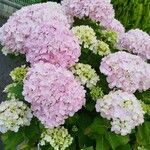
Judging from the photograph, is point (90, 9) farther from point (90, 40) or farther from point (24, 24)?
point (24, 24)

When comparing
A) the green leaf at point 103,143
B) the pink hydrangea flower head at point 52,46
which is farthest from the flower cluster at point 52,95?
the green leaf at point 103,143

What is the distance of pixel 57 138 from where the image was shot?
91.6 inches

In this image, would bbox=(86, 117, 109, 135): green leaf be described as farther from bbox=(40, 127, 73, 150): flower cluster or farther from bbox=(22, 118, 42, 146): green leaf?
bbox=(22, 118, 42, 146): green leaf

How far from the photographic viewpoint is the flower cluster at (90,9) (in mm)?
2793

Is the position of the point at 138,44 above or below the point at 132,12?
above

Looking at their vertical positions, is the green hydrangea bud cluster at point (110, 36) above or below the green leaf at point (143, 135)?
above

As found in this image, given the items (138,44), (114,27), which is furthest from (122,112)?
(114,27)

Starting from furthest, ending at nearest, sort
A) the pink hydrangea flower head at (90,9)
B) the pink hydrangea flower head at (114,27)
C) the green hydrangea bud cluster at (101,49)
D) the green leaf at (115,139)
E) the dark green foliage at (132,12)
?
the dark green foliage at (132,12) → the pink hydrangea flower head at (114,27) → the pink hydrangea flower head at (90,9) → the green hydrangea bud cluster at (101,49) → the green leaf at (115,139)

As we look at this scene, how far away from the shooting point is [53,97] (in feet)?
7.16

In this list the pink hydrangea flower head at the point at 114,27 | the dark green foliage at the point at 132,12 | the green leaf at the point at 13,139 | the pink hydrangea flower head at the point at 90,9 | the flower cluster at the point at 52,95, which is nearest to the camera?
the flower cluster at the point at 52,95

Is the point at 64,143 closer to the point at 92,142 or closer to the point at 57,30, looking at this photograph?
the point at 92,142

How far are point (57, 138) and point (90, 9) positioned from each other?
0.82m

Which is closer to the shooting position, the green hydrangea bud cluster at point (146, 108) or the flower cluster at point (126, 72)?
the flower cluster at point (126, 72)

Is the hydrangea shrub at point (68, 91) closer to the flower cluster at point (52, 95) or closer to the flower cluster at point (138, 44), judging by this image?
the flower cluster at point (52, 95)
